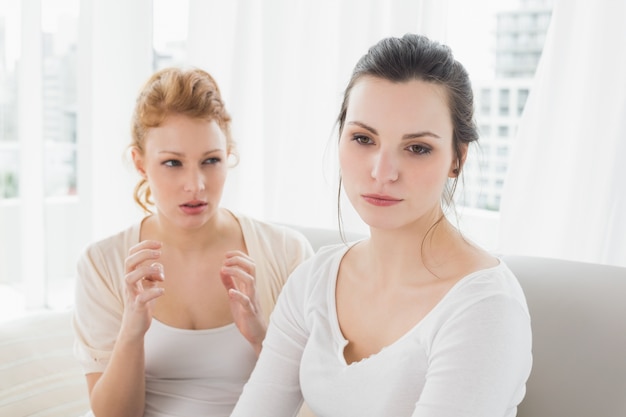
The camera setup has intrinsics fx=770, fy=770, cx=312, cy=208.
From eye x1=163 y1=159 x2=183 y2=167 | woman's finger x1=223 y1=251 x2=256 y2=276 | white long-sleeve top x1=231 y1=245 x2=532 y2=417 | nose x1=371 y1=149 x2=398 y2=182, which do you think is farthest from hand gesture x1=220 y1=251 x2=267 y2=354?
nose x1=371 y1=149 x2=398 y2=182

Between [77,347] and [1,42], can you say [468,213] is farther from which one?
[1,42]

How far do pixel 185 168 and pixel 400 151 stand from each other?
584mm

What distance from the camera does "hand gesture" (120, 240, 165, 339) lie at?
1494 mm

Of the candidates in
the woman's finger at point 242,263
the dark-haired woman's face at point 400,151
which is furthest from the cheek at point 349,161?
the woman's finger at point 242,263

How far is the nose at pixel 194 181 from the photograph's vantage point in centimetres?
160

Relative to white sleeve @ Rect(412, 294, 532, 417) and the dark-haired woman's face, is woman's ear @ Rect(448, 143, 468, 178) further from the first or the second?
white sleeve @ Rect(412, 294, 532, 417)

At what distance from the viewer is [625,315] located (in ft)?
4.39

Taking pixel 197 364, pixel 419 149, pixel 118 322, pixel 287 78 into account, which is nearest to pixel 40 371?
pixel 118 322

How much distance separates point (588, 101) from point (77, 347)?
140 cm

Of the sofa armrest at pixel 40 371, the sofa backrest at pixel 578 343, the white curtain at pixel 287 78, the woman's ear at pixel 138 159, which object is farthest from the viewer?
the white curtain at pixel 287 78

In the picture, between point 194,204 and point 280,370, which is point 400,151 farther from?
point 194,204

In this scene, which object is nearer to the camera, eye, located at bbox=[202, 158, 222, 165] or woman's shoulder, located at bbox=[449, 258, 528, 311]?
woman's shoulder, located at bbox=[449, 258, 528, 311]

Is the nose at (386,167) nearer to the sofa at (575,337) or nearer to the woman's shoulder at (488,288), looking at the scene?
the woman's shoulder at (488,288)

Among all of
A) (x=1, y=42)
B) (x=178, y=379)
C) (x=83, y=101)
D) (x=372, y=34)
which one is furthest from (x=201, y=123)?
(x=1, y=42)
